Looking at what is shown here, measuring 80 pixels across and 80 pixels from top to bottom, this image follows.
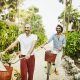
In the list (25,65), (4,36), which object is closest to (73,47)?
(4,36)

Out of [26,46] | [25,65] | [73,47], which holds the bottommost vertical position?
[73,47]

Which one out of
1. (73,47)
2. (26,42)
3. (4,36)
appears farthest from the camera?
(73,47)

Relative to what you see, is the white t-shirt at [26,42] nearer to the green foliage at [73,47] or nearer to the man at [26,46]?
the man at [26,46]

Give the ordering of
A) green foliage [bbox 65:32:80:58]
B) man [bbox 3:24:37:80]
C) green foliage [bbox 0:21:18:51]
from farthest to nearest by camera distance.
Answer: green foliage [bbox 65:32:80:58] < green foliage [bbox 0:21:18:51] < man [bbox 3:24:37:80]

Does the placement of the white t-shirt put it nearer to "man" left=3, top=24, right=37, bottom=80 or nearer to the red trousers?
"man" left=3, top=24, right=37, bottom=80

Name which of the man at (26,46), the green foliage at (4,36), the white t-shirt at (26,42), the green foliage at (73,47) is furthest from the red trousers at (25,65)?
the green foliage at (73,47)

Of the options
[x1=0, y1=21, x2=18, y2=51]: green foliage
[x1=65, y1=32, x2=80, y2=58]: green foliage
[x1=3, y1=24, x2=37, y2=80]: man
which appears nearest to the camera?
[x1=3, y1=24, x2=37, y2=80]: man

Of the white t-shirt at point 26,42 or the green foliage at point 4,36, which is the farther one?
the green foliage at point 4,36

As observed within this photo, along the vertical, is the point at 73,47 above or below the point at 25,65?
below

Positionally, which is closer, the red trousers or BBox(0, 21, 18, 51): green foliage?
the red trousers

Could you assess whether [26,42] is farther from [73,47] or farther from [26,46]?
[73,47]

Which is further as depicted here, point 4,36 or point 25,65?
point 4,36

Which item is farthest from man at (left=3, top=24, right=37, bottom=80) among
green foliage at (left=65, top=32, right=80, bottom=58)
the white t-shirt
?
green foliage at (left=65, top=32, right=80, bottom=58)

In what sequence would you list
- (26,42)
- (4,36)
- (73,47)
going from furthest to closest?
1. (73,47)
2. (4,36)
3. (26,42)
